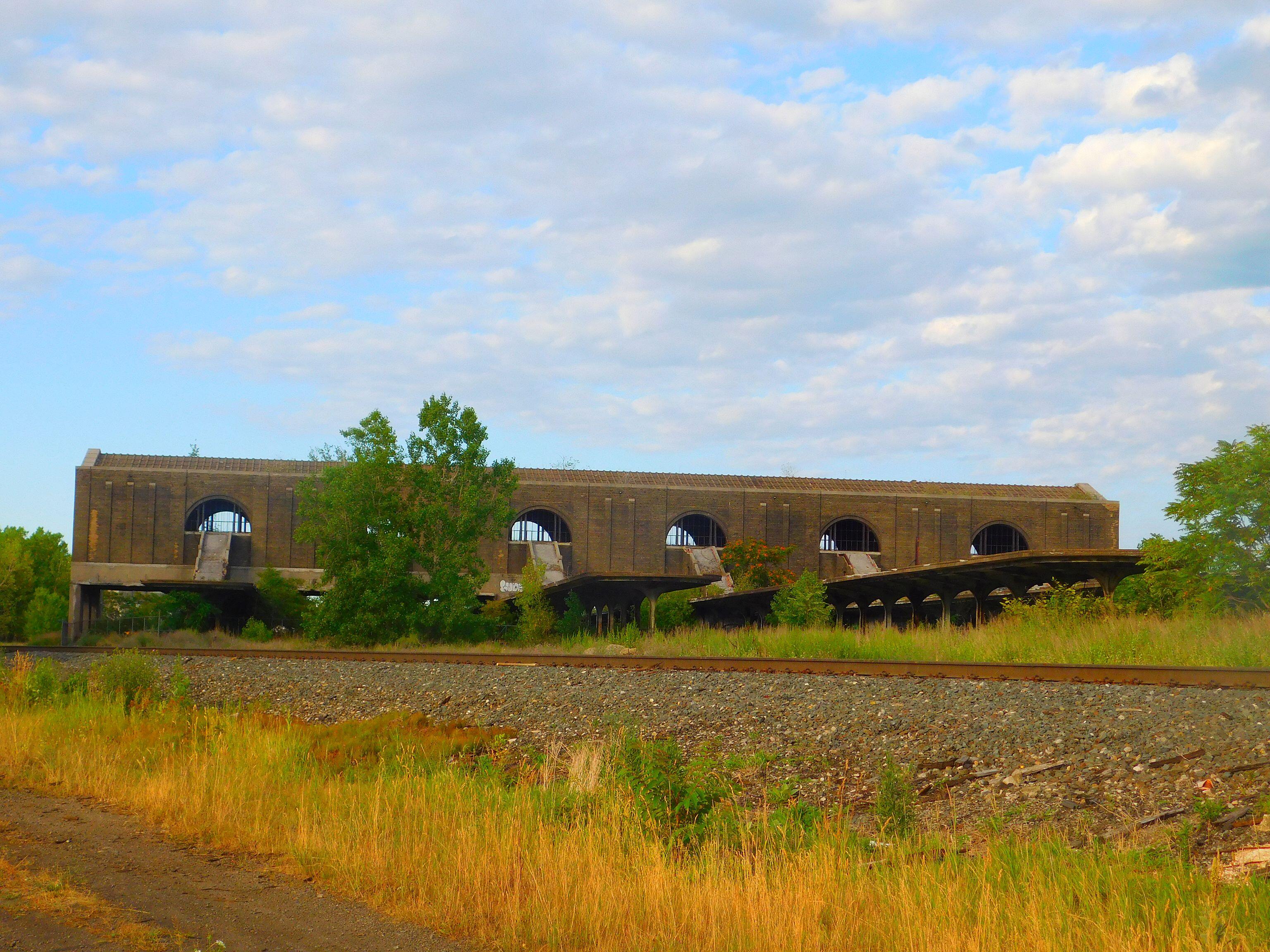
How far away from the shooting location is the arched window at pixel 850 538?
59.8 meters

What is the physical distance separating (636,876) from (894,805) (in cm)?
200

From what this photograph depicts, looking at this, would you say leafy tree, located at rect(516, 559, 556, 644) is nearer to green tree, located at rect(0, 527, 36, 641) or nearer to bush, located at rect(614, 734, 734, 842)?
bush, located at rect(614, 734, 734, 842)

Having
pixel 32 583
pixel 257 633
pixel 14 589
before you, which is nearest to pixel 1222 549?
pixel 257 633

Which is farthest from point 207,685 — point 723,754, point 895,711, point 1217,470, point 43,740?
point 1217,470

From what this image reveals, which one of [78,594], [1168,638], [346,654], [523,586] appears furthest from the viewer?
[78,594]

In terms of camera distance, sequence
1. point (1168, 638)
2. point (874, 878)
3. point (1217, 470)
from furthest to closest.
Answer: point (1217, 470) → point (1168, 638) → point (874, 878)

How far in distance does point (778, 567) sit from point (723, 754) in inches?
1767

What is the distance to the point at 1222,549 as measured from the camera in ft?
74.5

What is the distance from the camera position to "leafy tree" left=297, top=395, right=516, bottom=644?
3497 cm

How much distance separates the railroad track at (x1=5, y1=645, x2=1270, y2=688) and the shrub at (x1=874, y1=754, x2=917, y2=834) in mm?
5170

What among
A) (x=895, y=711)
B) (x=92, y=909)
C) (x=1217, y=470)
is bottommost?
(x=92, y=909)

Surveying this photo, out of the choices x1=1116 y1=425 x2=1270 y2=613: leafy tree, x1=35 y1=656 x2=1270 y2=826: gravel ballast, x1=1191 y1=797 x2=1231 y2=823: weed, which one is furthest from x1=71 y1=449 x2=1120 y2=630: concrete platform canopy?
x1=1191 y1=797 x2=1231 y2=823: weed

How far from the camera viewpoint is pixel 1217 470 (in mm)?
24156

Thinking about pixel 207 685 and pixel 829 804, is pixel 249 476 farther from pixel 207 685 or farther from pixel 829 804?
pixel 829 804
